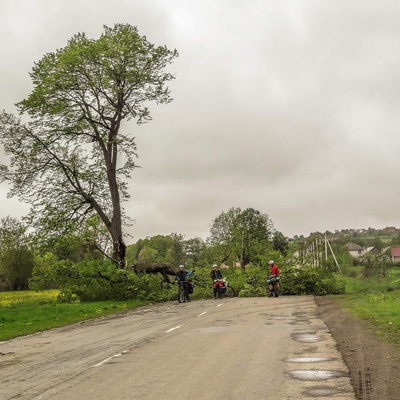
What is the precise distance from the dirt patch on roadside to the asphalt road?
220 mm

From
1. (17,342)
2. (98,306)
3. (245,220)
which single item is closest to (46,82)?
(98,306)

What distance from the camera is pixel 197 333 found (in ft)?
51.3

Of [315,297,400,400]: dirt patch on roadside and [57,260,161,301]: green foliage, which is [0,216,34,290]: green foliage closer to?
[57,260,161,301]: green foliage

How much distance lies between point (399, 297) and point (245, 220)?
83516 millimetres

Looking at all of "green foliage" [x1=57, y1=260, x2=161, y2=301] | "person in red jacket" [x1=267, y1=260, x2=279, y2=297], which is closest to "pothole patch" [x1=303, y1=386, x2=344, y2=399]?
"person in red jacket" [x1=267, y1=260, x2=279, y2=297]

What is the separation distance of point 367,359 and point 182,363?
128 inches

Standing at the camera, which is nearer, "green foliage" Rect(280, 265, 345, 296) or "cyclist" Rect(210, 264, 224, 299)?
"cyclist" Rect(210, 264, 224, 299)

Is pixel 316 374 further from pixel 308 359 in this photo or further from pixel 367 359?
pixel 367 359

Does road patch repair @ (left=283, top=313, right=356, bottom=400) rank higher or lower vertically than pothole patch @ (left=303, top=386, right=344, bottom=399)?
higher

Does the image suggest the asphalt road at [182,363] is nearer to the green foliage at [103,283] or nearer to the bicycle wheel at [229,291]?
the green foliage at [103,283]

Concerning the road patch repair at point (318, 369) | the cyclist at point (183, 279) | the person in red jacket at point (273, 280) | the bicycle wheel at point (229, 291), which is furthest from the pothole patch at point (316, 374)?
the bicycle wheel at point (229, 291)

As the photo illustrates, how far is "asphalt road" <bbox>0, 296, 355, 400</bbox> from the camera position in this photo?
8.29 metres

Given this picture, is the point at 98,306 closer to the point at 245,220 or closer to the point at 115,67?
the point at 115,67

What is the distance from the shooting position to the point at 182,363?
10680 mm
